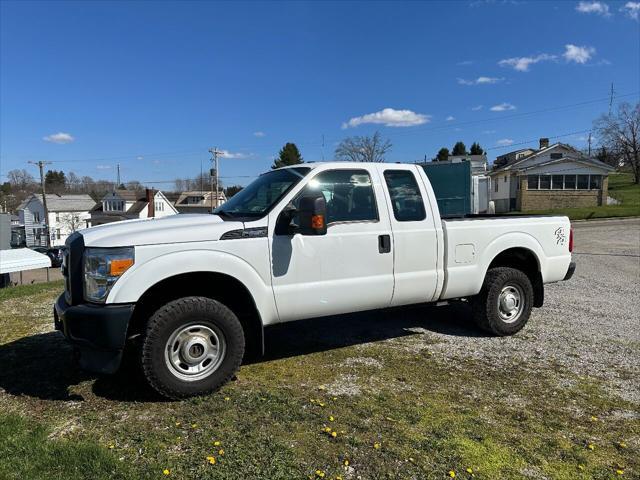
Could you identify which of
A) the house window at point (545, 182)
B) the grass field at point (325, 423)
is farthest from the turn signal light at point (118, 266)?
the house window at point (545, 182)

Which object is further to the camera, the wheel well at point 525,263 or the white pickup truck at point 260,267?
the wheel well at point 525,263

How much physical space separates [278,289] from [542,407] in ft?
7.78

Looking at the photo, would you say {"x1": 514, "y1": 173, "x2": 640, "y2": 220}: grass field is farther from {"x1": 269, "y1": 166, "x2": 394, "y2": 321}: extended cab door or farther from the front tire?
the front tire

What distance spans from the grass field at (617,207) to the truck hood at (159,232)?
36.1m

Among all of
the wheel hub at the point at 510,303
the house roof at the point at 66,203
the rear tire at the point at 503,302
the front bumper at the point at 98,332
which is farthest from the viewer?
the house roof at the point at 66,203

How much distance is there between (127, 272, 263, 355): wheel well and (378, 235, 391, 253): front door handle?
4.52 ft

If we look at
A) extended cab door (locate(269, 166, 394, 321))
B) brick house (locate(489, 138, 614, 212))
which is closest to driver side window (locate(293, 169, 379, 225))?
extended cab door (locate(269, 166, 394, 321))

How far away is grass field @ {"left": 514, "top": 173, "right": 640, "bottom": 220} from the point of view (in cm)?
3588

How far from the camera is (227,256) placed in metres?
4.09

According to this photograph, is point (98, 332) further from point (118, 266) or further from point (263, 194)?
point (263, 194)

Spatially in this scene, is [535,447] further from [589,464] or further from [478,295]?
[478,295]

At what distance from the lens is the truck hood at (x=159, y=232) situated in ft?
12.5

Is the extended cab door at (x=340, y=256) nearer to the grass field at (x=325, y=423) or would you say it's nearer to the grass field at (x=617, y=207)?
the grass field at (x=325, y=423)

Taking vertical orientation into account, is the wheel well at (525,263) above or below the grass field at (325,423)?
above
